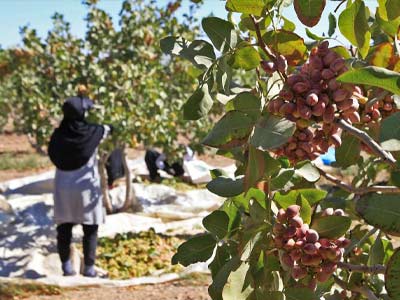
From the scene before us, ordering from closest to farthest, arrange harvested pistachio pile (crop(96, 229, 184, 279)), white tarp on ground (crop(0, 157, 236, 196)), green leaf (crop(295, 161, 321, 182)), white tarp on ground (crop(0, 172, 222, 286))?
1. green leaf (crop(295, 161, 321, 182))
2. white tarp on ground (crop(0, 172, 222, 286))
3. harvested pistachio pile (crop(96, 229, 184, 279))
4. white tarp on ground (crop(0, 157, 236, 196))

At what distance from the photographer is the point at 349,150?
4.18ft

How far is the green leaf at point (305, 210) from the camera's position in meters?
1.00

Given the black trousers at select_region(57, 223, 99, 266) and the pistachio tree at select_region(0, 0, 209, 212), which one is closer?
the black trousers at select_region(57, 223, 99, 266)

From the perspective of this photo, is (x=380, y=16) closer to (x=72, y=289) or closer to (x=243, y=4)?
(x=243, y=4)

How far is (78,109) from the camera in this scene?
14.0ft

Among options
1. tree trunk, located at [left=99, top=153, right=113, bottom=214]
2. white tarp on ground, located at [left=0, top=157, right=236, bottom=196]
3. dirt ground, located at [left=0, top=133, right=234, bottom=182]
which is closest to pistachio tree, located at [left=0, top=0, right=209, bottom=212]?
tree trunk, located at [left=99, top=153, right=113, bottom=214]

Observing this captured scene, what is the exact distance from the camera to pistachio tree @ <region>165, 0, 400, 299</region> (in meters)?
0.87

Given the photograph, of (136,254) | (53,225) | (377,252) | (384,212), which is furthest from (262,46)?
(53,225)

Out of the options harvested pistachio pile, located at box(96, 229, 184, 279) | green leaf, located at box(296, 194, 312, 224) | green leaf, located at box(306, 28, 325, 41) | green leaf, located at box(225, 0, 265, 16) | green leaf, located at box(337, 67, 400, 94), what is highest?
green leaf, located at box(225, 0, 265, 16)

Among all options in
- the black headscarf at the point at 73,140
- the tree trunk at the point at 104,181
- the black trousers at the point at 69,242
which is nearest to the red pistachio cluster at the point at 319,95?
the black headscarf at the point at 73,140

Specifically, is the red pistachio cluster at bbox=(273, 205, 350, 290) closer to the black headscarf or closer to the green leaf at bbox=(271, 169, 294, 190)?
the green leaf at bbox=(271, 169, 294, 190)

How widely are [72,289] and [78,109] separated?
133cm

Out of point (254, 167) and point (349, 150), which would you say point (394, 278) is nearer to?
point (254, 167)

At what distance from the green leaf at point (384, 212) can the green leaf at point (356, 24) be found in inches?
13.1
